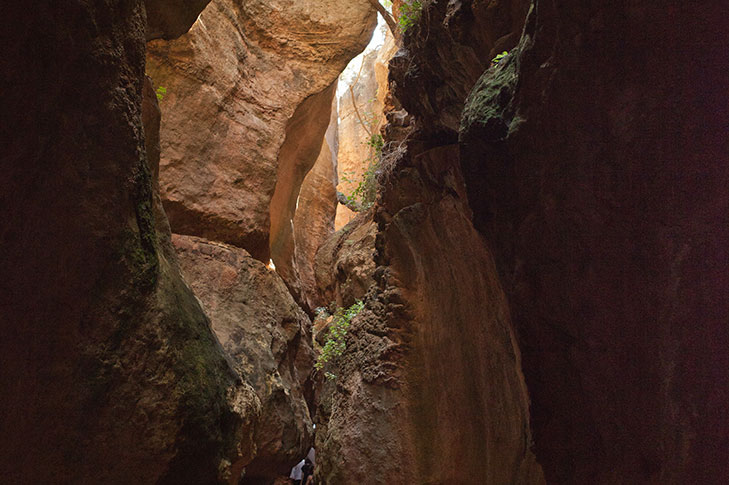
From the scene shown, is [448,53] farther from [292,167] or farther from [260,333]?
[292,167]

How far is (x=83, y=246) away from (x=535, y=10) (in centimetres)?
289

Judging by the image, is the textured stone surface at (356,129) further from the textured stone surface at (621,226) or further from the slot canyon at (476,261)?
the textured stone surface at (621,226)

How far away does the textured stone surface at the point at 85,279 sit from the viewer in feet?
7.20

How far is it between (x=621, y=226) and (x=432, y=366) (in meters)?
2.83

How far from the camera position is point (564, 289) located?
290 cm

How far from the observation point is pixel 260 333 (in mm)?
6781

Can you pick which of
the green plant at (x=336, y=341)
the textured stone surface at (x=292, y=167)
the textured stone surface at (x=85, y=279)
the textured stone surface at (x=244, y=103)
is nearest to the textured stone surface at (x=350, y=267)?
the green plant at (x=336, y=341)

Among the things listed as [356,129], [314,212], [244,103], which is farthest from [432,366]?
[356,129]

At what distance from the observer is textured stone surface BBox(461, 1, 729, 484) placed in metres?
2.28

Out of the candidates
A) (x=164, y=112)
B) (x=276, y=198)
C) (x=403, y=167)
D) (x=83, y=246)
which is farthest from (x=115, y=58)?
(x=276, y=198)

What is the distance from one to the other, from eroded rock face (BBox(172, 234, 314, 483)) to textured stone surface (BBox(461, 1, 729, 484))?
3.99 m

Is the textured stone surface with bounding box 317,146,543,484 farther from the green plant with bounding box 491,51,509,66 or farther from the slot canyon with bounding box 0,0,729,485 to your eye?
the green plant with bounding box 491,51,509,66

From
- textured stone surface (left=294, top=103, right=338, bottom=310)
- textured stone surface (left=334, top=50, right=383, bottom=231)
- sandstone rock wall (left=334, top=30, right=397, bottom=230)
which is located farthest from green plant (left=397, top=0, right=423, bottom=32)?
textured stone surface (left=334, top=50, right=383, bottom=231)

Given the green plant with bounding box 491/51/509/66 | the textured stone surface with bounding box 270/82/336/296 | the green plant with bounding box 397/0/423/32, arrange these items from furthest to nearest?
the textured stone surface with bounding box 270/82/336/296 → the green plant with bounding box 397/0/423/32 → the green plant with bounding box 491/51/509/66
